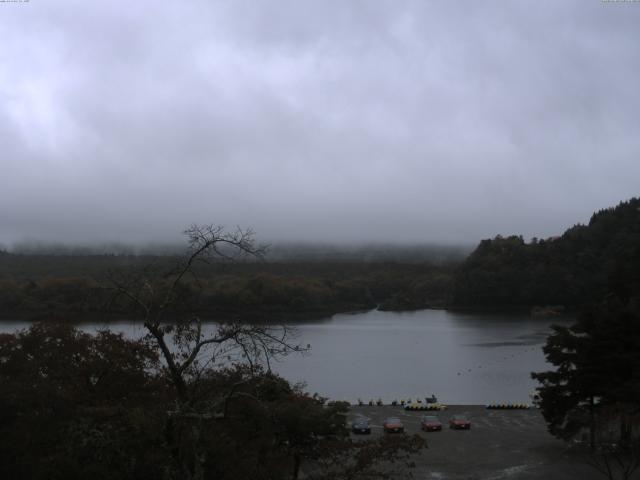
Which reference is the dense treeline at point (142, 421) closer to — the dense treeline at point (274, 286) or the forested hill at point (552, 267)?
the dense treeline at point (274, 286)

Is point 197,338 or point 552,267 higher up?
point 552,267

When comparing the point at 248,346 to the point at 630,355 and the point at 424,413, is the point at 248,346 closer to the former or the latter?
the point at 630,355

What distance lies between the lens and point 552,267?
81.3 meters

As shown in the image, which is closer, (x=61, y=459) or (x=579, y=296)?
(x=61, y=459)

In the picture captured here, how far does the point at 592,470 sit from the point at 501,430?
5599mm

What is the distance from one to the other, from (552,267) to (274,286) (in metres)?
33.7

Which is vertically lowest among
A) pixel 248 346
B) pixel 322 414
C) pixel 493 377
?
pixel 493 377

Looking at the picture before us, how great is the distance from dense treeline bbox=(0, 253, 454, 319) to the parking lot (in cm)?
1630

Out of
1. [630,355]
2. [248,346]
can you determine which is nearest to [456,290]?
[630,355]

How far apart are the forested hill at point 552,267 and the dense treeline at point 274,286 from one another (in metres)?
9.19

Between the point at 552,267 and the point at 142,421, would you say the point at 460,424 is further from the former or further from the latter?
the point at 552,267

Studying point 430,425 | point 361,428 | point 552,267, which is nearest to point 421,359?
point 430,425

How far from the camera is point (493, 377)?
120 feet

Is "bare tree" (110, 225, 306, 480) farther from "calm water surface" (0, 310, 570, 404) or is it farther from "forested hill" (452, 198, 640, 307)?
"forested hill" (452, 198, 640, 307)
